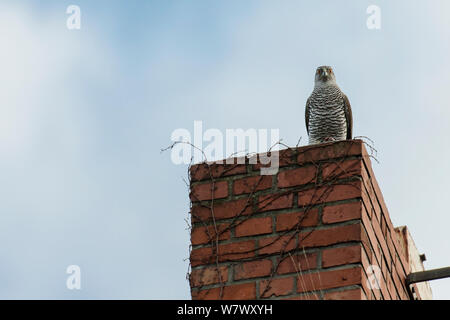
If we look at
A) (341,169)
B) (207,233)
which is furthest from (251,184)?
(341,169)

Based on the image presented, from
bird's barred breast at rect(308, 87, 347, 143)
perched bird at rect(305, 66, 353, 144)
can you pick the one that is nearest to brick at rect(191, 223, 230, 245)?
perched bird at rect(305, 66, 353, 144)

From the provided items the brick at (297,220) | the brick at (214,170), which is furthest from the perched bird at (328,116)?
the brick at (297,220)

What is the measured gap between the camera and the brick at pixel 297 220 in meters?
3.93

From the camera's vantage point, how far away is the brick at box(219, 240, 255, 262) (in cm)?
396

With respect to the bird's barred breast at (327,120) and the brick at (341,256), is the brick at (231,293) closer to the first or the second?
the brick at (341,256)

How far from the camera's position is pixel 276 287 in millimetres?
3812

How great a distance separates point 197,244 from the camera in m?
4.07

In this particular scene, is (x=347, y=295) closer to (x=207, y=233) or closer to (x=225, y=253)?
(x=225, y=253)

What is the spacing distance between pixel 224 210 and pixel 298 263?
1.48 feet

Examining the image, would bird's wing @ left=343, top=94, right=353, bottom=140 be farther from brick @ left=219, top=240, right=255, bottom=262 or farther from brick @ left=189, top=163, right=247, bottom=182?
brick @ left=219, top=240, right=255, bottom=262

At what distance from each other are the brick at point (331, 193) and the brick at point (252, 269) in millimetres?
306
